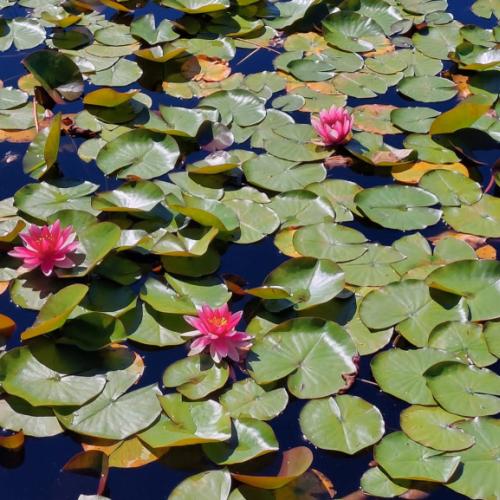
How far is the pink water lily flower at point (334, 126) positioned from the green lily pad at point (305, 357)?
1.19 m

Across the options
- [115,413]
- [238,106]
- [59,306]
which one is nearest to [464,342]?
[115,413]

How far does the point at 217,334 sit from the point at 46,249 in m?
0.79

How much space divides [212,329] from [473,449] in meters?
0.91

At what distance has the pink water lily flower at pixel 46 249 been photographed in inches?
106

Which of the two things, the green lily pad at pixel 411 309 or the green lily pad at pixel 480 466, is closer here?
the green lily pad at pixel 480 466

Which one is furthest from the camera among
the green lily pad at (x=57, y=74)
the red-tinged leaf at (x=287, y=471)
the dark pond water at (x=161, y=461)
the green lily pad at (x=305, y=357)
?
the green lily pad at (x=57, y=74)

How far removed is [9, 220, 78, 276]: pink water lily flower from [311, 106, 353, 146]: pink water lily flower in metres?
1.34

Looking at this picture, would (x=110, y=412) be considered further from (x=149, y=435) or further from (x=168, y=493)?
(x=168, y=493)

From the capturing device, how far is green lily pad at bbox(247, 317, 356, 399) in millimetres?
2391

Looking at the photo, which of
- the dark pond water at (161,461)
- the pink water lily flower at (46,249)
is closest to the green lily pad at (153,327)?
the dark pond water at (161,461)

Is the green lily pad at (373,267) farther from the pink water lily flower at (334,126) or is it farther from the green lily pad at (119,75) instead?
the green lily pad at (119,75)

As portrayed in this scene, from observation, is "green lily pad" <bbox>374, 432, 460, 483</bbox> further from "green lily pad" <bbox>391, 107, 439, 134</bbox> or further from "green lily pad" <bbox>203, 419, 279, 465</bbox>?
"green lily pad" <bbox>391, 107, 439, 134</bbox>

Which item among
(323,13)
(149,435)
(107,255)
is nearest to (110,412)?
(149,435)

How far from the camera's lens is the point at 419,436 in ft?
7.32
